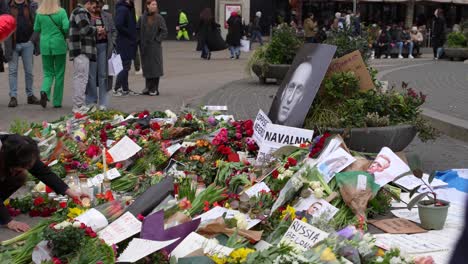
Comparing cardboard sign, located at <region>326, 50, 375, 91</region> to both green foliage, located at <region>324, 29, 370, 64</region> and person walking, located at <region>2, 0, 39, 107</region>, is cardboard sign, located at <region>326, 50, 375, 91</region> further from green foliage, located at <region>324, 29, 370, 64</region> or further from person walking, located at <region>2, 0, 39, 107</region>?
person walking, located at <region>2, 0, 39, 107</region>

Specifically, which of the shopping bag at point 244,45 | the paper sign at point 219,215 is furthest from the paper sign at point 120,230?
the shopping bag at point 244,45

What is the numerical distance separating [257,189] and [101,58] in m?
5.88

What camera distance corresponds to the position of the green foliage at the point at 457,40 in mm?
24109

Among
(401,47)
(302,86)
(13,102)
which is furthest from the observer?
(401,47)

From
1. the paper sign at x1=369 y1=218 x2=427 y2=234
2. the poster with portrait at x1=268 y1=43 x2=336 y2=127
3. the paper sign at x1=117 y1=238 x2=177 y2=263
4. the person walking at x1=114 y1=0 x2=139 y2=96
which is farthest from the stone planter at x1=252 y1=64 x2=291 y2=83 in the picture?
the paper sign at x1=117 y1=238 x2=177 y2=263

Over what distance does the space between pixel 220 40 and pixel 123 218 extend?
18.5 metres

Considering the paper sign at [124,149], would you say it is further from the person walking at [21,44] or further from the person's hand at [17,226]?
the person walking at [21,44]

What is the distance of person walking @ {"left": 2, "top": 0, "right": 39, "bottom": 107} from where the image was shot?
36.5ft

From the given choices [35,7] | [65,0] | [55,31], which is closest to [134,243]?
[55,31]

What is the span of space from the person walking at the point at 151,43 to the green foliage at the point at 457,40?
1414 cm

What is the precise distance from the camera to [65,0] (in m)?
32.4

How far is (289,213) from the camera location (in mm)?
4734

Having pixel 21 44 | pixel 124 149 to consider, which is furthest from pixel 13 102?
pixel 124 149

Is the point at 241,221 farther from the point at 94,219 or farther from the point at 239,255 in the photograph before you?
the point at 94,219
